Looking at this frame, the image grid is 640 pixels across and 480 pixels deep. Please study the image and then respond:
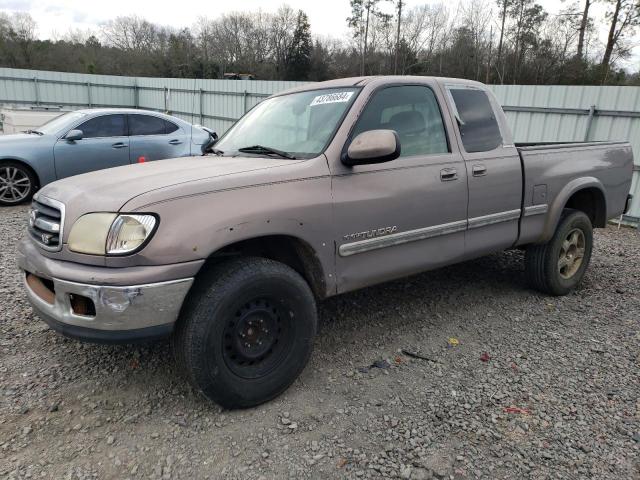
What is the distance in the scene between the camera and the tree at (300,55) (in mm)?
52325

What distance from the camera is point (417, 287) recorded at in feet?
16.1

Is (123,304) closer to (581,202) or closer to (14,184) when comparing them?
(581,202)

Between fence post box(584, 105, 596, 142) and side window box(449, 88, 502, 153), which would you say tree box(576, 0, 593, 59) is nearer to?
fence post box(584, 105, 596, 142)

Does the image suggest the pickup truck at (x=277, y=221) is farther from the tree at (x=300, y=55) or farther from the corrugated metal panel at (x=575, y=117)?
the tree at (x=300, y=55)

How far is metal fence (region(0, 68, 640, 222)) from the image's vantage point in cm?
853

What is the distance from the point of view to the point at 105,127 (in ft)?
28.1

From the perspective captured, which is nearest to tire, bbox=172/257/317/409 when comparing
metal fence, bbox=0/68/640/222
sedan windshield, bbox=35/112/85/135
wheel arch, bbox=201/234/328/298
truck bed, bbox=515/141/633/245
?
wheel arch, bbox=201/234/328/298

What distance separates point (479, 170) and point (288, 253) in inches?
68.6

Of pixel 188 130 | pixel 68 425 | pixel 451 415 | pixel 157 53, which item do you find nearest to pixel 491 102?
pixel 451 415

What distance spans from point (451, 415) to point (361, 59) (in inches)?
1952

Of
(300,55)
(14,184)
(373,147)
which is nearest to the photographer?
(373,147)

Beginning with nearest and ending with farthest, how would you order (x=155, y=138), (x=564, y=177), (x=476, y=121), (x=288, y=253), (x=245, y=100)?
(x=288, y=253)
(x=476, y=121)
(x=564, y=177)
(x=155, y=138)
(x=245, y=100)

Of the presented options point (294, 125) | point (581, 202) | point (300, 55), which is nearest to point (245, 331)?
point (294, 125)

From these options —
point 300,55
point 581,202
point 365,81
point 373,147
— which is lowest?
point 581,202
